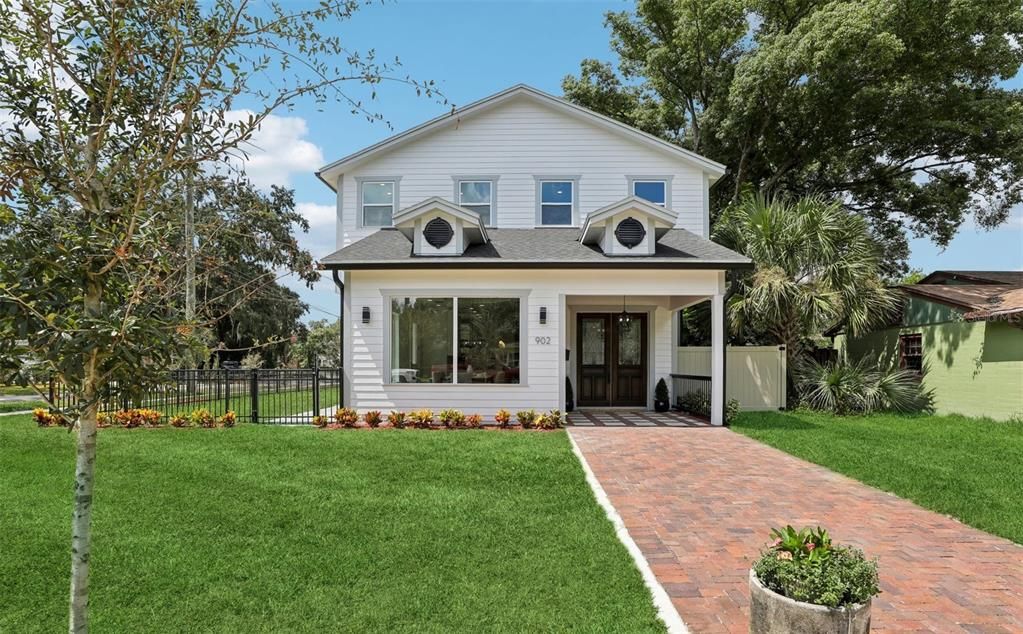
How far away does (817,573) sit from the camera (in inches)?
116

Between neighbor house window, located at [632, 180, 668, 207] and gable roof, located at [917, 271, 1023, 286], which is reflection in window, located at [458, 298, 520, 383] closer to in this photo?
neighbor house window, located at [632, 180, 668, 207]

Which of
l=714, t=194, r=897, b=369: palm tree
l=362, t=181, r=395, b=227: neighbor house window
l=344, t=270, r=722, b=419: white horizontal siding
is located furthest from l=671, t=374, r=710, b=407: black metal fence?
l=362, t=181, r=395, b=227: neighbor house window

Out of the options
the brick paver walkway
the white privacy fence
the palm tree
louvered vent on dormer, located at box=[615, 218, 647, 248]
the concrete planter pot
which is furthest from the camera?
the white privacy fence

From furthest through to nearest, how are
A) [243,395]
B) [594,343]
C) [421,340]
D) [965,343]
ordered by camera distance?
[594,343] → [243,395] → [965,343] → [421,340]

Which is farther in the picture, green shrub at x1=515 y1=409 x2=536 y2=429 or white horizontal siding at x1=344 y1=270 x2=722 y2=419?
white horizontal siding at x1=344 y1=270 x2=722 y2=419

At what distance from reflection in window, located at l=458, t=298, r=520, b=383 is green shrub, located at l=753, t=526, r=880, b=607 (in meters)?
8.50

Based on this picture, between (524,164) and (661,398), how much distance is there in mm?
6758

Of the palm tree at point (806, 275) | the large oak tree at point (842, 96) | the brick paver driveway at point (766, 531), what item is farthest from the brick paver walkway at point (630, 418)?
the large oak tree at point (842, 96)

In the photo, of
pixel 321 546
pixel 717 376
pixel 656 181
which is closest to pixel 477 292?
pixel 717 376

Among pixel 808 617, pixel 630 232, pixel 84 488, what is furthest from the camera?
pixel 630 232

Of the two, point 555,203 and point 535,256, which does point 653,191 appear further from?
point 535,256

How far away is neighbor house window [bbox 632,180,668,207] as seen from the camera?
13750 millimetres

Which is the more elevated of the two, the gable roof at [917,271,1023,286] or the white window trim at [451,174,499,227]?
the white window trim at [451,174,499,227]

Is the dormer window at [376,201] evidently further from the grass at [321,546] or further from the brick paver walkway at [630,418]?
the grass at [321,546]
